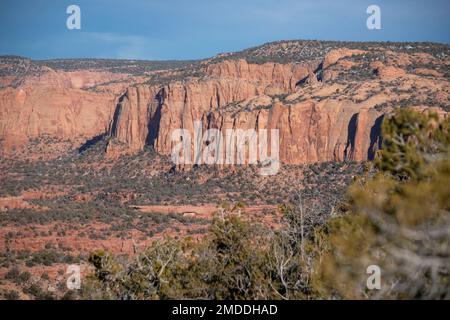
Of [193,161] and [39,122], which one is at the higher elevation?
[39,122]

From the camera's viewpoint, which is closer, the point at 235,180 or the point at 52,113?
the point at 235,180

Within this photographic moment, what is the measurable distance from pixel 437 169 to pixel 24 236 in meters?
27.0

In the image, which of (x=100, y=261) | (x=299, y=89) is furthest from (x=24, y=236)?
(x=299, y=89)

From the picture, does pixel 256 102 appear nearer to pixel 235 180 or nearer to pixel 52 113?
pixel 235 180

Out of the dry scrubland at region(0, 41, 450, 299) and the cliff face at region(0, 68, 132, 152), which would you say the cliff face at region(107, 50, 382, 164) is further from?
the cliff face at region(0, 68, 132, 152)

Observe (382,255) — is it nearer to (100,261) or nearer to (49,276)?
(100,261)

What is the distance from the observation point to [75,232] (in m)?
32.2

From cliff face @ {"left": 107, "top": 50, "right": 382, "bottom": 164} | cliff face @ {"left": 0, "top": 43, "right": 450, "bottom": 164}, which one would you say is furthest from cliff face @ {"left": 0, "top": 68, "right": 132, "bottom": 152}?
cliff face @ {"left": 107, "top": 50, "right": 382, "bottom": 164}

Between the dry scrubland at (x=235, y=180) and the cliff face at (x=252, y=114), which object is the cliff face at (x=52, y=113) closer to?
the dry scrubland at (x=235, y=180)

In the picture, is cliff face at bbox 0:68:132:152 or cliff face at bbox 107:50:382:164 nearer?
cliff face at bbox 107:50:382:164

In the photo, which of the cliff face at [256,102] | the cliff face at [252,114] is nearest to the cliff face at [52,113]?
the cliff face at [256,102]

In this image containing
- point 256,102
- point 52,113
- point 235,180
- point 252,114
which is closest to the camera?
point 235,180

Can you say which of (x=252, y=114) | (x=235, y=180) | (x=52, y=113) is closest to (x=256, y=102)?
(x=252, y=114)

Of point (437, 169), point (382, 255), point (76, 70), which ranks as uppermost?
point (76, 70)
